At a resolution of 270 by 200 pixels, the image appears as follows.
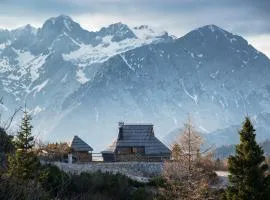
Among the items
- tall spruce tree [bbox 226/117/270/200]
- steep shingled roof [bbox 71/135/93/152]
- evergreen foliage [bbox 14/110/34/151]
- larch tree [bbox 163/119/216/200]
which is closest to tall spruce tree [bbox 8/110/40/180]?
evergreen foliage [bbox 14/110/34/151]

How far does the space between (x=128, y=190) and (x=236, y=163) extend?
10.2 m

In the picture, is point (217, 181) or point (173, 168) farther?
point (217, 181)

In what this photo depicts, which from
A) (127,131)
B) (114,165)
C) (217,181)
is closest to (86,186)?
(217,181)

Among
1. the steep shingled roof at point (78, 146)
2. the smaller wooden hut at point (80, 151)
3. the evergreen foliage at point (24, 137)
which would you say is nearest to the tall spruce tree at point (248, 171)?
the evergreen foliage at point (24, 137)

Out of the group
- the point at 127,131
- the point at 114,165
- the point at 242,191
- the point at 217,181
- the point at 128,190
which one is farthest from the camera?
the point at 127,131

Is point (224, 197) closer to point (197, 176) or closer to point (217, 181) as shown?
point (197, 176)

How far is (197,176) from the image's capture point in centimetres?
2483

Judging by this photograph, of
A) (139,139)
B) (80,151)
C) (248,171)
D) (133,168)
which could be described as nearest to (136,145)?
(139,139)

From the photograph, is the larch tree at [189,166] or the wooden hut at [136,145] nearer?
the larch tree at [189,166]

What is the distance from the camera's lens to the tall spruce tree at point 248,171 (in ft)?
80.8

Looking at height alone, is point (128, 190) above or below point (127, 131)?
below

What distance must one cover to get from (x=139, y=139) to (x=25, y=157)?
1459 inches

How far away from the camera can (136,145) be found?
6169 centimetres

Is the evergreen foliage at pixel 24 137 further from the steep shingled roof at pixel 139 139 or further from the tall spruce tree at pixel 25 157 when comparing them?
the steep shingled roof at pixel 139 139
